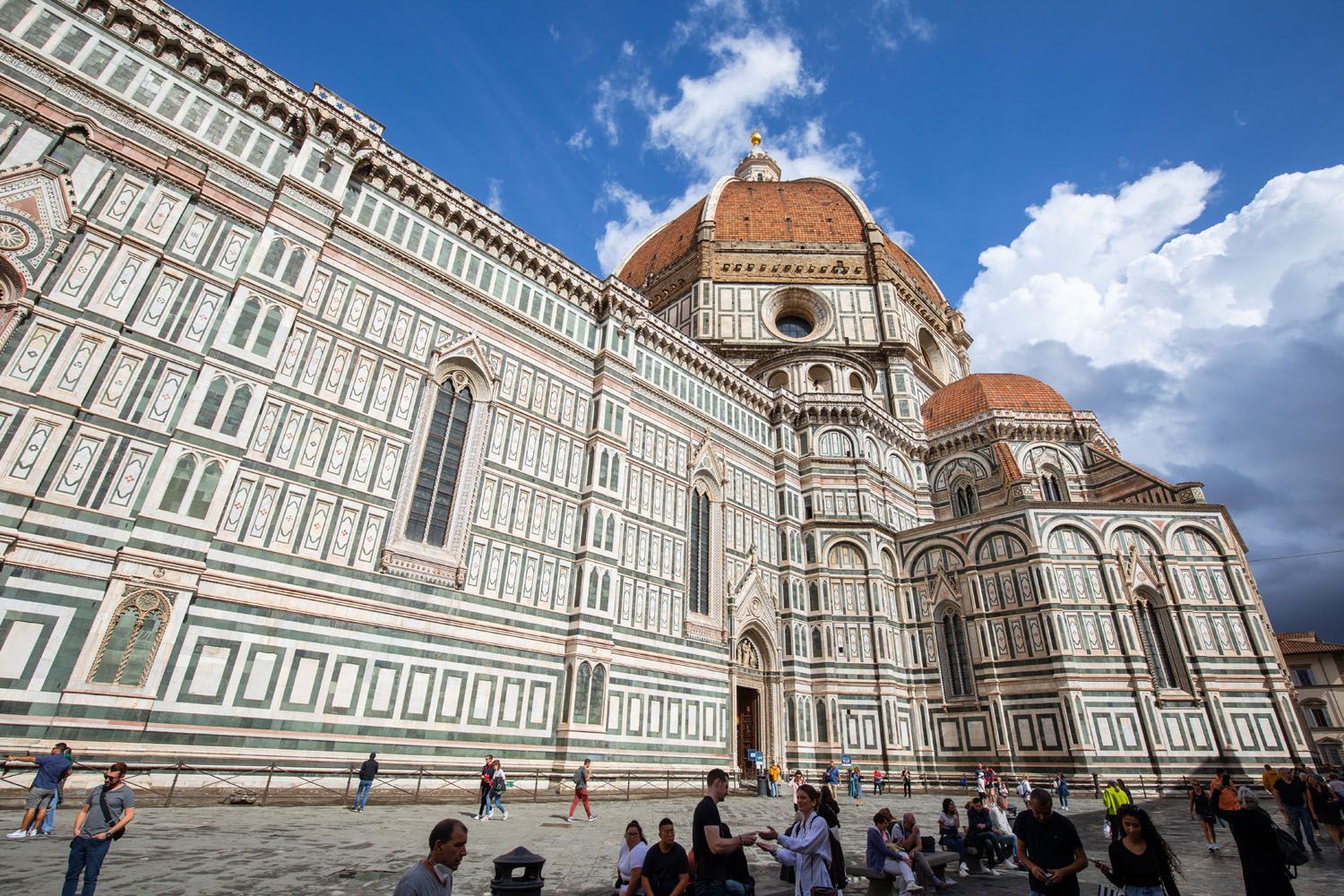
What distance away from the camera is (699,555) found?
931 inches

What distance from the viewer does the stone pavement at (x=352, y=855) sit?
6.33 meters

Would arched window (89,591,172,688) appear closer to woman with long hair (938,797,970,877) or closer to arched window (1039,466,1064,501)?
woman with long hair (938,797,970,877)

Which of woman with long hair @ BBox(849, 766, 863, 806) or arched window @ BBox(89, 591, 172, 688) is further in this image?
woman with long hair @ BBox(849, 766, 863, 806)

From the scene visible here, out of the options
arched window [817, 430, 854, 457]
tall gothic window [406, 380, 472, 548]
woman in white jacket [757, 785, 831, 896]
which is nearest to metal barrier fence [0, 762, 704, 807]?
tall gothic window [406, 380, 472, 548]

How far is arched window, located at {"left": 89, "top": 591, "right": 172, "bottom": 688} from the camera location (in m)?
11.1

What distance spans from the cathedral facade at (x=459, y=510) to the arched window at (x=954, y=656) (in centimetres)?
18

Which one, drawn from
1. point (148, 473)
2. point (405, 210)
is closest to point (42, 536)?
point (148, 473)

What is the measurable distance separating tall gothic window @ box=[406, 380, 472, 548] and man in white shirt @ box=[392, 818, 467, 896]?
13300 mm

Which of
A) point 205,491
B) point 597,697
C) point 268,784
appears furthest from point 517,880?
point 597,697

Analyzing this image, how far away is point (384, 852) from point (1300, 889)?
10.7 m

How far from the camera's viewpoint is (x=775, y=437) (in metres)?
29.4

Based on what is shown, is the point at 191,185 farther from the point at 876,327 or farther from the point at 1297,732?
the point at 1297,732

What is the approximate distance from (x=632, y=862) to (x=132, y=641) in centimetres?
1078

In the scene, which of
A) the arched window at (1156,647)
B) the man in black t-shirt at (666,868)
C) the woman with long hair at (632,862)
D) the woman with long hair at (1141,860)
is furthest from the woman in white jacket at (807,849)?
the arched window at (1156,647)
